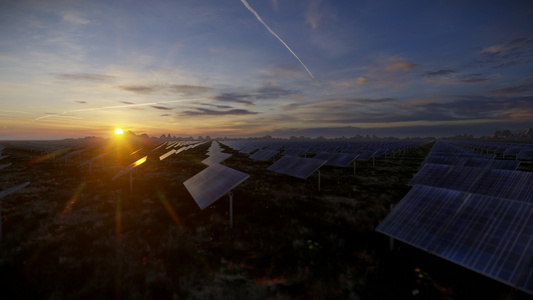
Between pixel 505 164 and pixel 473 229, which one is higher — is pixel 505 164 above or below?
above

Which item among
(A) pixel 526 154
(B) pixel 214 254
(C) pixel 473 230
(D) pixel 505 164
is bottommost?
(B) pixel 214 254

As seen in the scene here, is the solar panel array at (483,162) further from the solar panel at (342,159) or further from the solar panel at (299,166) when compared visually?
the solar panel at (299,166)

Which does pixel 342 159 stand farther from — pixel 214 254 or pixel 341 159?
pixel 214 254

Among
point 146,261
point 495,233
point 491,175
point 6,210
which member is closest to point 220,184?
point 146,261

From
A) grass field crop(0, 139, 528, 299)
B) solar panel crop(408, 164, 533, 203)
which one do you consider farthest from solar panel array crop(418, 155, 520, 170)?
grass field crop(0, 139, 528, 299)

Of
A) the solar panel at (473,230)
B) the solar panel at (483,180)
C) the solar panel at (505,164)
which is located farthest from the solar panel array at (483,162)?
the solar panel at (473,230)

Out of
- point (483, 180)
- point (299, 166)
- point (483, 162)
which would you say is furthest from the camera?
point (483, 162)

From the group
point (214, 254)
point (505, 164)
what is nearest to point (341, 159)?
point (505, 164)
